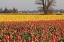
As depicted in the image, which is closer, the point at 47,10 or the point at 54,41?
the point at 54,41

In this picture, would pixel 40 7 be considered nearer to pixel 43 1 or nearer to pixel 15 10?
pixel 43 1

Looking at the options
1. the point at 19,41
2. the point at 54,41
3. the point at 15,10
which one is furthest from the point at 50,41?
the point at 15,10

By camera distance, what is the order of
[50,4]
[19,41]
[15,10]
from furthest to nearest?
[15,10], [50,4], [19,41]

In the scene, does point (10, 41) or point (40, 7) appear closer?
point (10, 41)

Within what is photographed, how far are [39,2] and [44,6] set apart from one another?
1.65 metres

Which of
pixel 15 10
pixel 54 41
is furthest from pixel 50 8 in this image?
pixel 54 41

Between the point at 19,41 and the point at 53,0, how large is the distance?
53077mm

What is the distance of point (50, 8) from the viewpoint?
58.4m

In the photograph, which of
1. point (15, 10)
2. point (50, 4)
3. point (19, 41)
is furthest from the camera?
point (15, 10)

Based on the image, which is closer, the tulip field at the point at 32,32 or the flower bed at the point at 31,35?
the flower bed at the point at 31,35

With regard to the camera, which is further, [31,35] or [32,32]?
[32,32]

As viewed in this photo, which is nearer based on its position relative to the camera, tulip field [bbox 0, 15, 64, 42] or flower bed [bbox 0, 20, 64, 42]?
flower bed [bbox 0, 20, 64, 42]

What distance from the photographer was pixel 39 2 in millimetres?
58844

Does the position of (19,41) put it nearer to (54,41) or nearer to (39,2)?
(54,41)
